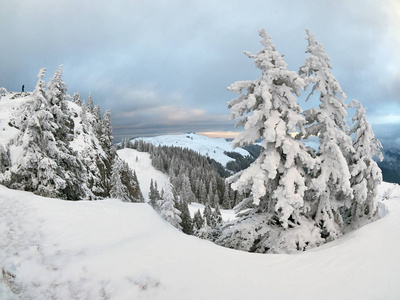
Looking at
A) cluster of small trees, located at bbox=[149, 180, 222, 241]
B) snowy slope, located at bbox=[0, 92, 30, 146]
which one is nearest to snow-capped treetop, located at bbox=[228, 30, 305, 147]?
cluster of small trees, located at bbox=[149, 180, 222, 241]

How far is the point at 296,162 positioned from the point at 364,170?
11.5 ft

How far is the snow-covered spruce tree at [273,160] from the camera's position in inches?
347

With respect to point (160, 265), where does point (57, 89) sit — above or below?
above

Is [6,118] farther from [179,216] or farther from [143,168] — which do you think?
[143,168]

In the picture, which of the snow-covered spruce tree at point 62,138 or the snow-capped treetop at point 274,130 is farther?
the snow-covered spruce tree at point 62,138

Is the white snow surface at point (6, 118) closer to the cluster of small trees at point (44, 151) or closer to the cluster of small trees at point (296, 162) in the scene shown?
the cluster of small trees at point (44, 151)

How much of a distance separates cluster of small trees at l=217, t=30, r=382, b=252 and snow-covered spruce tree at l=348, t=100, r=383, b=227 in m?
0.04

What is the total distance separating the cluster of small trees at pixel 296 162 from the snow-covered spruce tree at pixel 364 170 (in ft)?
0.13

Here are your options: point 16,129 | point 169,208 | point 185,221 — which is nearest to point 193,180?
point 185,221

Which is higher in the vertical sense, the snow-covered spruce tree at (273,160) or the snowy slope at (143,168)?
the snow-covered spruce tree at (273,160)

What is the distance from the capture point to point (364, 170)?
1035cm

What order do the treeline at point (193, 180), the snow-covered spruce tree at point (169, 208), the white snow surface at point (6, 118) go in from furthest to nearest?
the treeline at point (193, 180) < the snow-covered spruce tree at point (169, 208) < the white snow surface at point (6, 118)

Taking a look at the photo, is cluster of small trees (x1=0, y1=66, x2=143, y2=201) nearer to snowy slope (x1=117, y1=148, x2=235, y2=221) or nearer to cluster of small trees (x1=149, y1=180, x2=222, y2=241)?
cluster of small trees (x1=149, y1=180, x2=222, y2=241)

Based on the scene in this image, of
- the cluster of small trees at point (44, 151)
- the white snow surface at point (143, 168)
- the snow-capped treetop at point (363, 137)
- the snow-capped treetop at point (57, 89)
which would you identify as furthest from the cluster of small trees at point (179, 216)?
the white snow surface at point (143, 168)
